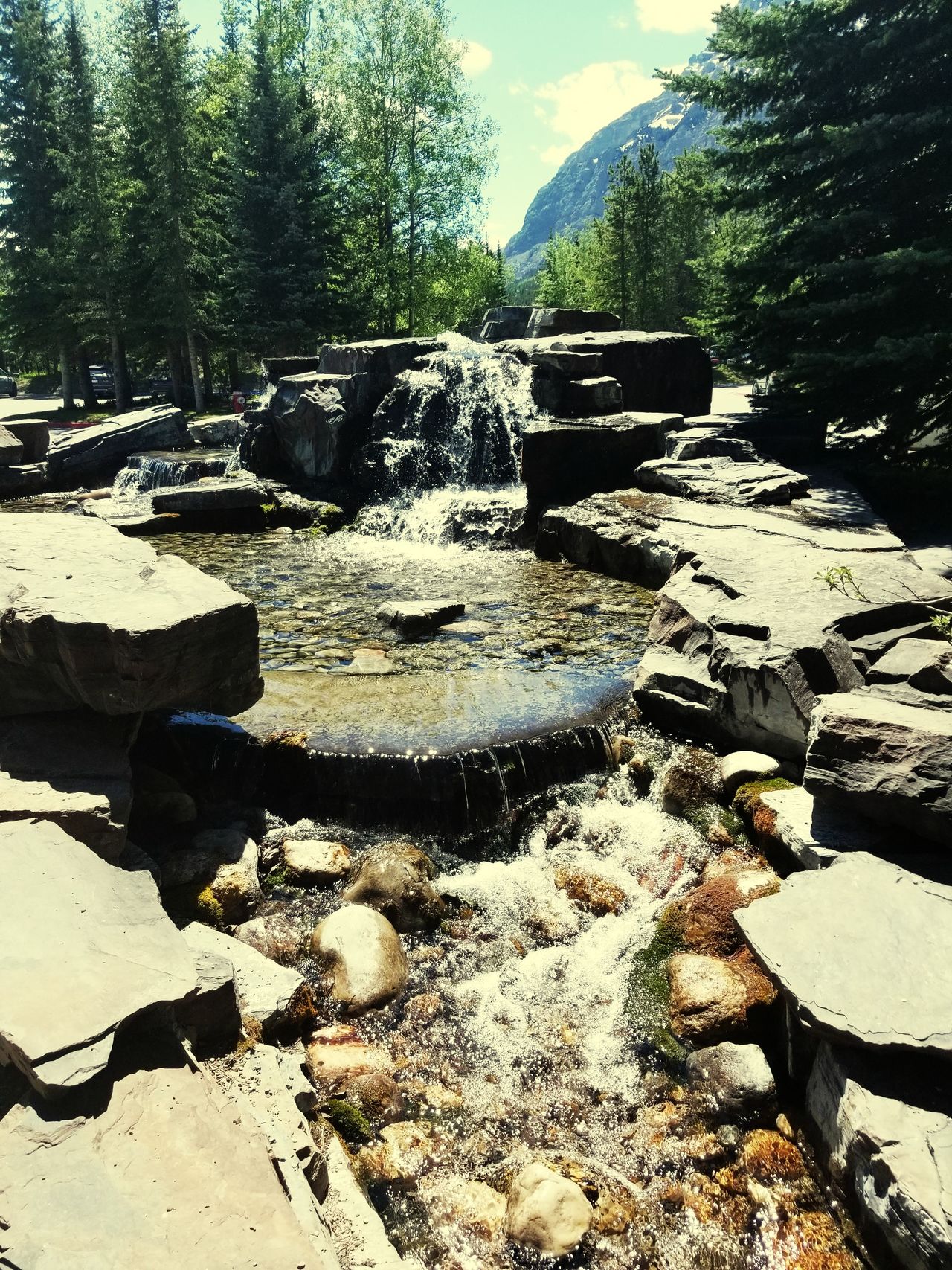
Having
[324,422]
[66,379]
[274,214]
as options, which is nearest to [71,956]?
[324,422]

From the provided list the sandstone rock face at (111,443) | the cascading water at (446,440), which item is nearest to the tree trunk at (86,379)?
the sandstone rock face at (111,443)

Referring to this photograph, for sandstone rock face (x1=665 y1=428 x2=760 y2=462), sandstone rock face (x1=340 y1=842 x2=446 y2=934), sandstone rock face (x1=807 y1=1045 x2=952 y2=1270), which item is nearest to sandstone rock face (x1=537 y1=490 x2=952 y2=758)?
sandstone rock face (x1=807 y1=1045 x2=952 y2=1270)

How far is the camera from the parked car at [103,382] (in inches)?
1470

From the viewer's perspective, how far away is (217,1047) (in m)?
3.62

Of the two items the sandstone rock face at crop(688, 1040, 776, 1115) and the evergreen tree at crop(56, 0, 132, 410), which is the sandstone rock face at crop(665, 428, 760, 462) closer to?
the sandstone rock face at crop(688, 1040, 776, 1115)

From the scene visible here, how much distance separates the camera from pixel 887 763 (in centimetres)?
418

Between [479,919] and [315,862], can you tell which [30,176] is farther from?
[479,919]

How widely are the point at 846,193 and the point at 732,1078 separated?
11.8m

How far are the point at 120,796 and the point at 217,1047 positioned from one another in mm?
1781

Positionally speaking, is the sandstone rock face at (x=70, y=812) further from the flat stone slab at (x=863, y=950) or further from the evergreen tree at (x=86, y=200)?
the evergreen tree at (x=86, y=200)

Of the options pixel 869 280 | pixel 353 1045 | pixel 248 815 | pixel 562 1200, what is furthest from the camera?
pixel 869 280

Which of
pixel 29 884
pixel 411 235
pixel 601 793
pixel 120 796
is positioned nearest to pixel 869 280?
pixel 601 793

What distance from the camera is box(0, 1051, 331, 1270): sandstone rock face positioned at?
2.27 m

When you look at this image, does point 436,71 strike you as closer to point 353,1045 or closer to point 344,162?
point 344,162
